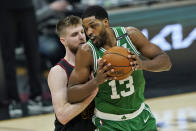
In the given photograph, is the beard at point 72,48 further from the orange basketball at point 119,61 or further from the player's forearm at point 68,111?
the orange basketball at point 119,61

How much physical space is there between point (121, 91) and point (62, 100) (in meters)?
0.60

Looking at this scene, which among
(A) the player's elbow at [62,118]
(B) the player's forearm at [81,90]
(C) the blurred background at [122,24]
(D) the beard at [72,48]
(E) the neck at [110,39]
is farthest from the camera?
(C) the blurred background at [122,24]

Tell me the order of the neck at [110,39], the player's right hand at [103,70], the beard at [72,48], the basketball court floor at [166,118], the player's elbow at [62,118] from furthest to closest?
the basketball court floor at [166,118], the beard at [72,48], the player's elbow at [62,118], the neck at [110,39], the player's right hand at [103,70]

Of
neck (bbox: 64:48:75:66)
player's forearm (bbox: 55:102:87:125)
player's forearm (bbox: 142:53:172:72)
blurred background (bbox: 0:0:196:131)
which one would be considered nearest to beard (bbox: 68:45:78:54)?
neck (bbox: 64:48:75:66)

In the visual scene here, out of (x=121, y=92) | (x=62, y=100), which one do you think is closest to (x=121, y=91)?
(x=121, y=92)

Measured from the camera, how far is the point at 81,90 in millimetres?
4230

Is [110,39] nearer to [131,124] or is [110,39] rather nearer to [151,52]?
[151,52]

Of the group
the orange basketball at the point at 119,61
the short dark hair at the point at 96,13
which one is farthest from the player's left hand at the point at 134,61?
the short dark hair at the point at 96,13

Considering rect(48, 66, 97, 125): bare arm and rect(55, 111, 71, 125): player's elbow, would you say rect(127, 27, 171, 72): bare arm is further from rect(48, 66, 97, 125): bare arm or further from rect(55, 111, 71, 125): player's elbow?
rect(55, 111, 71, 125): player's elbow

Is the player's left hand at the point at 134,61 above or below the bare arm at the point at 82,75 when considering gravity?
above

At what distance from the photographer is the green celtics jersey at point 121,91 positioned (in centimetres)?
438

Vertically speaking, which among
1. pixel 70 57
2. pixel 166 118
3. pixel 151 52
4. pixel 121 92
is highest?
pixel 151 52

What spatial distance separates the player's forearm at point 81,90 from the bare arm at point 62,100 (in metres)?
0.09

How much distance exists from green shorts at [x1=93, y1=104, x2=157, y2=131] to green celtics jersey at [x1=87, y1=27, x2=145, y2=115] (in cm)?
Result: 8
